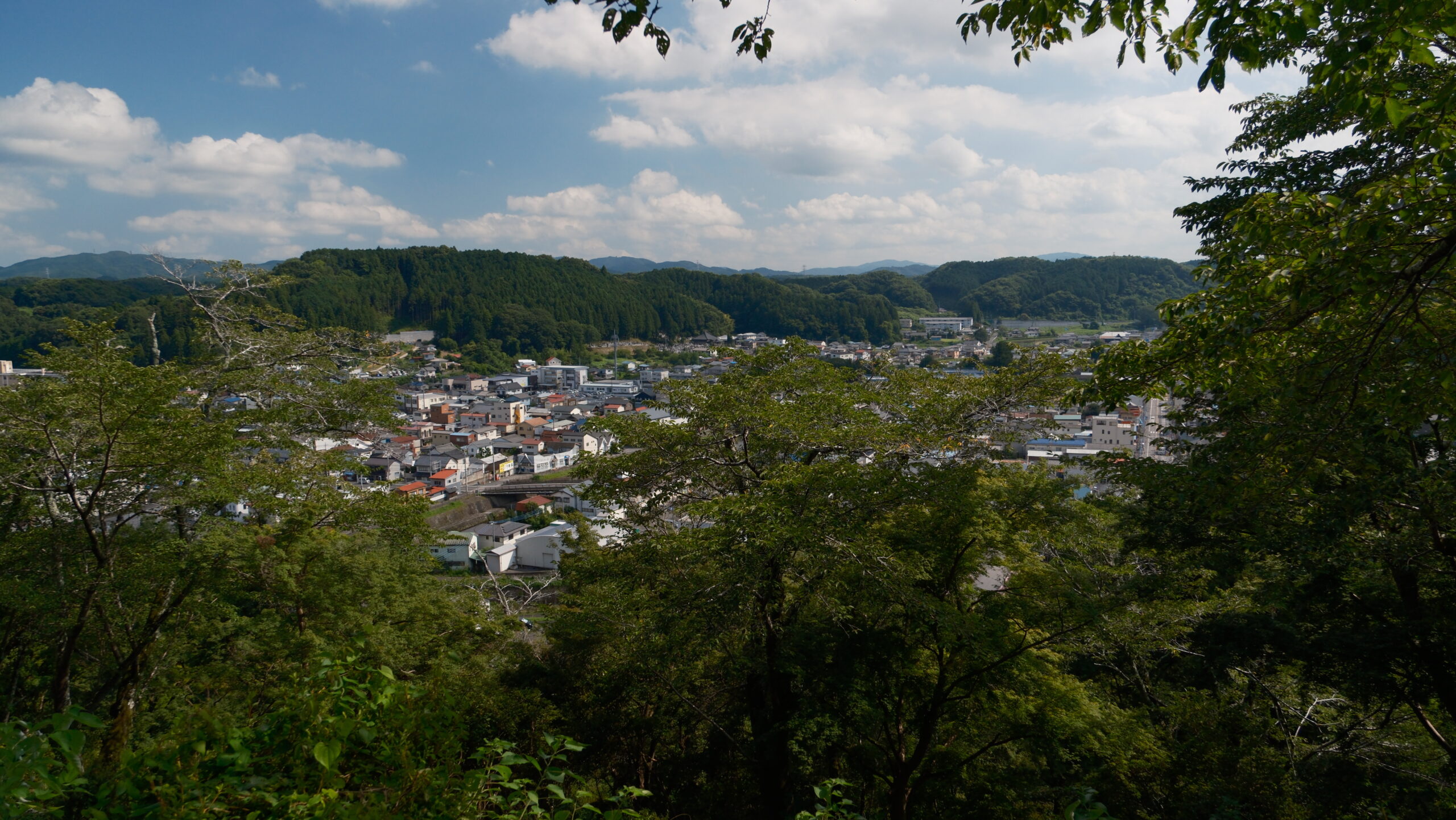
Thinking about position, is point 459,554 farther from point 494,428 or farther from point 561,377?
point 561,377

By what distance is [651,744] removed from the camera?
348 inches

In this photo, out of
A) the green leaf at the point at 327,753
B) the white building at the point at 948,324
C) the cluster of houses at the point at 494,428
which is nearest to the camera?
the green leaf at the point at 327,753

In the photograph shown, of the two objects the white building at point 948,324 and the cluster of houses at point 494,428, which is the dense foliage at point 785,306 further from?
the cluster of houses at point 494,428

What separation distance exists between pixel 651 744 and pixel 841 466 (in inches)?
200

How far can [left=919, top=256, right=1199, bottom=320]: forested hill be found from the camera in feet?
289

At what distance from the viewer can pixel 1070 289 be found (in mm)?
96875

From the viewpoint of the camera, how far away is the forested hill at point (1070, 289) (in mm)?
Result: 88062

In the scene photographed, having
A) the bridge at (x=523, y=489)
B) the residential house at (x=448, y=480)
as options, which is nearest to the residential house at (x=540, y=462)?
the residential house at (x=448, y=480)

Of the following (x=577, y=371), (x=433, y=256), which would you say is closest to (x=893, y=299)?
(x=577, y=371)

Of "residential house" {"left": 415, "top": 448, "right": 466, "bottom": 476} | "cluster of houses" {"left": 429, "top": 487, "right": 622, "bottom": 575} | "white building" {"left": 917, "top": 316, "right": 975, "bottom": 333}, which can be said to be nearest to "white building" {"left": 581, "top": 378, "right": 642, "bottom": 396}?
"residential house" {"left": 415, "top": 448, "right": 466, "bottom": 476}

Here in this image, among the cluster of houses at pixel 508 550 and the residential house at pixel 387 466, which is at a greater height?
the residential house at pixel 387 466

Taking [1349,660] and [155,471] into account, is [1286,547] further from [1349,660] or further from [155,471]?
[155,471]

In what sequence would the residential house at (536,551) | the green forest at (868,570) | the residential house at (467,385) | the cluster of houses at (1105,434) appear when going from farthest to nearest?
the residential house at (467,385), the cluster of houses at (1105,434), the residential house at (536,551), the green forest at (868,570)

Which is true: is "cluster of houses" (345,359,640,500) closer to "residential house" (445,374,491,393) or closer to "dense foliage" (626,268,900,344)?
"residential house" (445,374,491,393)
